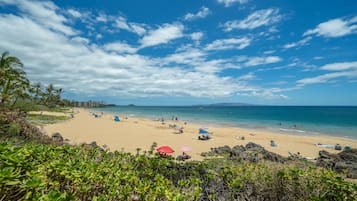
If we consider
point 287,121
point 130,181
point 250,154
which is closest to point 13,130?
point 130,181

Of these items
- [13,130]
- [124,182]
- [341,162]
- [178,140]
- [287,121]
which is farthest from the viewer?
[287,121]

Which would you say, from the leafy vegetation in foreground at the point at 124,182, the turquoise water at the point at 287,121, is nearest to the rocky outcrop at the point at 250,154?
the leafy vegetation in foreground at the point at 124,182

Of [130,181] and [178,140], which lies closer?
[130,181]

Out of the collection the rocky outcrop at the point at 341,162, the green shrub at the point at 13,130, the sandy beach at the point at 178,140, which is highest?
the green shrub at the point at 13,130

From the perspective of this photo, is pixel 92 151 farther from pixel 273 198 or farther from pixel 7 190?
pixel 273 198

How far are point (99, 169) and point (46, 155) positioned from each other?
778 mm

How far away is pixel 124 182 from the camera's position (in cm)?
236

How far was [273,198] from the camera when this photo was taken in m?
2.88

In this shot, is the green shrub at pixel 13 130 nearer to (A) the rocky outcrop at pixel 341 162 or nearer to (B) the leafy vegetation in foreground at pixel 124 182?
(B) the leafy vegetation in foreground at pixel 124 182

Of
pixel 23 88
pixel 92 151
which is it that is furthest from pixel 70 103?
pixel 92 151

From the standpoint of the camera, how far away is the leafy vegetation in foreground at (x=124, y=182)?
156cm

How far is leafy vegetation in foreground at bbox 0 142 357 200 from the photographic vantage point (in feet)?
5.11

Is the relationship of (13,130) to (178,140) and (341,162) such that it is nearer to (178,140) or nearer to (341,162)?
(178,140)

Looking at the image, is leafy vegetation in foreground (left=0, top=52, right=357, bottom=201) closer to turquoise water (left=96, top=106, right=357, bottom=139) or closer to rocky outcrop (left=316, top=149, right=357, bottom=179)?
rocky outcrop (left=316, top=149, right=357, bottom=179)
